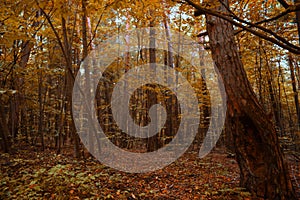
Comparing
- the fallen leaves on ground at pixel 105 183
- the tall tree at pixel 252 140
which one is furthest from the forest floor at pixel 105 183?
the tall tree at pixel 252 140

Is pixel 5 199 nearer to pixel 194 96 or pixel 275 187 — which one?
pixel 275 187

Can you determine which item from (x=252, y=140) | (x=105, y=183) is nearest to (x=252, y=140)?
(x=252, y=140)

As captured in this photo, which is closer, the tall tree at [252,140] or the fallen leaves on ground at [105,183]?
the tall tree at [252,140]

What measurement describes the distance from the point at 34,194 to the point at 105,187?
4.56 ft

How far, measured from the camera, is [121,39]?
13.7 metres

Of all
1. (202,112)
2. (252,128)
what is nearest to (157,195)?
(252,128)

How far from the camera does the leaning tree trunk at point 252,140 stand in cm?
375

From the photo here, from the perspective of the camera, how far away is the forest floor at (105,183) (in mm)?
3932

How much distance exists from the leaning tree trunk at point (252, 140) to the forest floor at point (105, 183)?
1.31ft

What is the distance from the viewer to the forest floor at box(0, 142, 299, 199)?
3.93 metres

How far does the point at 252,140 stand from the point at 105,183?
10.8 feet

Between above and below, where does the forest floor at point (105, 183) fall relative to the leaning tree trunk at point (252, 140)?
below

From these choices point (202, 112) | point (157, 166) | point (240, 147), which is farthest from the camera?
point (202, 112)

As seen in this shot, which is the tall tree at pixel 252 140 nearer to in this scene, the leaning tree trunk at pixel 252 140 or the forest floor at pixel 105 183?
the leaning tree trunk at pixel 252 140
